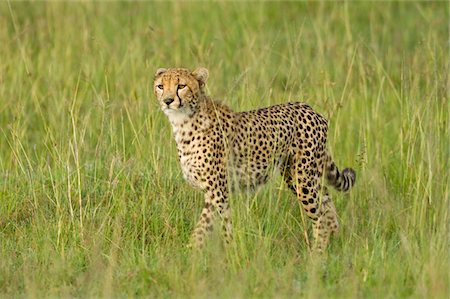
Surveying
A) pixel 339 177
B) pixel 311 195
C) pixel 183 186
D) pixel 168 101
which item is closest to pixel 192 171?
pixel 168 101

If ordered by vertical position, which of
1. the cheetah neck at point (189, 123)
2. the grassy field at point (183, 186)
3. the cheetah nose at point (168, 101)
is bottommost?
the grassy field at point (183, 186)

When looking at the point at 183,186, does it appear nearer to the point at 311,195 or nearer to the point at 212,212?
the point at 212,212

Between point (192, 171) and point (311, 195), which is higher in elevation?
point (192, 171)

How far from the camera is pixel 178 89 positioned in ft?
18.7

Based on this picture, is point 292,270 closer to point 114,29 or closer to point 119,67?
point 119,67

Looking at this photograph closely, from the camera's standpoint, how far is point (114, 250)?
5.55 m

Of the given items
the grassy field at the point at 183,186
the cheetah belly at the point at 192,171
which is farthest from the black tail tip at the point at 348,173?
the cheetah belly at the point at 192,171

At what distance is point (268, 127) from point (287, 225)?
1.69 feet

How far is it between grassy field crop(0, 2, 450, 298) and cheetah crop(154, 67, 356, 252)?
114 mm

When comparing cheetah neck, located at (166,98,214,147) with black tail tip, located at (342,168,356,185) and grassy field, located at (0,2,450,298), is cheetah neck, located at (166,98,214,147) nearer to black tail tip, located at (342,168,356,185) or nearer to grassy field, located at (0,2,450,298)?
grassy field, located at (0,2,450,298)

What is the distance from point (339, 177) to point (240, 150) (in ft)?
2.07

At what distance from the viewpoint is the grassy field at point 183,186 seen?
510 centimetres

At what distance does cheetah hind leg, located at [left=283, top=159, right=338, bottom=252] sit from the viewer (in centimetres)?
602

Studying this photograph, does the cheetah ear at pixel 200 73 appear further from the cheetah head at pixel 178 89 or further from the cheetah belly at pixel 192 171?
the cheetah belly at pixel 192 171
